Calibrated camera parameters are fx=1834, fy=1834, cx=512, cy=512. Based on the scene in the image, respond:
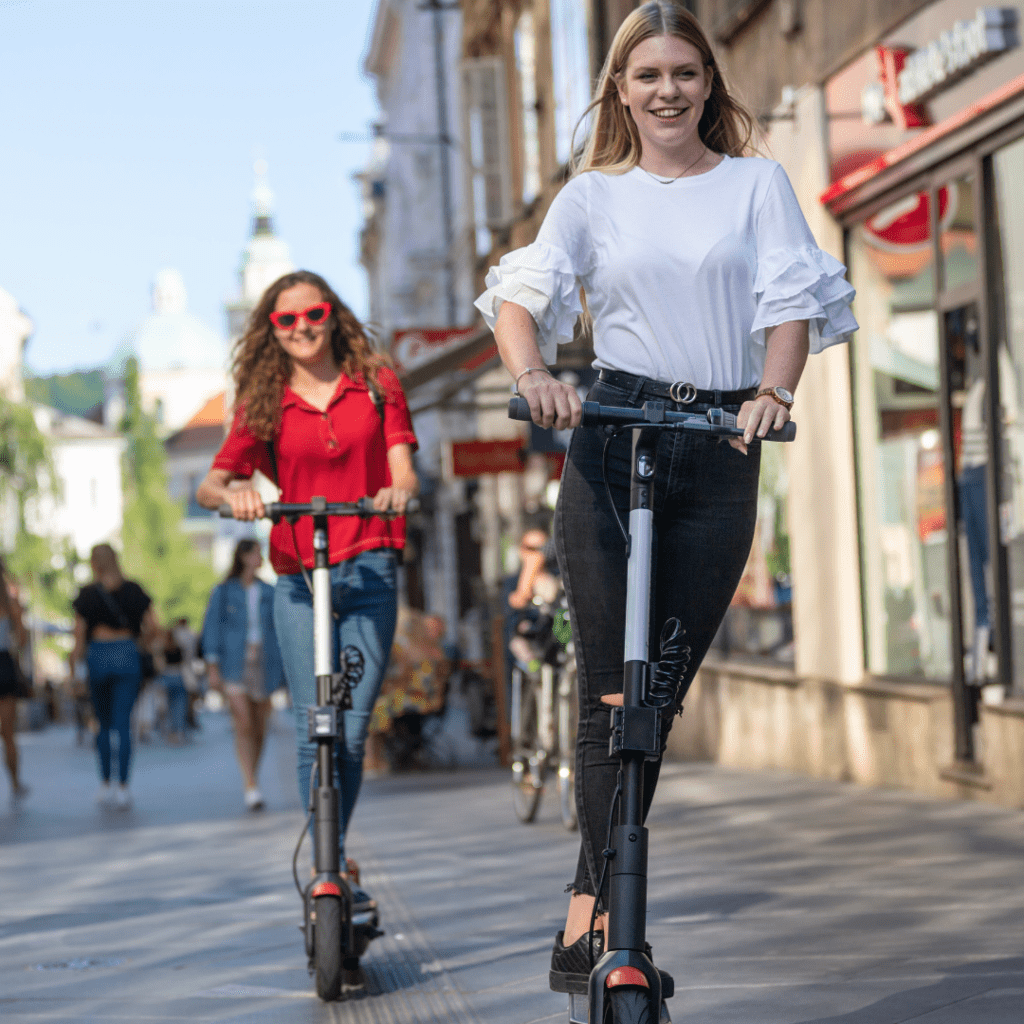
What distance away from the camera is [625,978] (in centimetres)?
289

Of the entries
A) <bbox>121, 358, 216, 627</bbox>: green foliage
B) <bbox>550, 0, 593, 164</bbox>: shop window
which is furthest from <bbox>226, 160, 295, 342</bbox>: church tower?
<bbox>550, 0, 593, 164</bbox>: shop window

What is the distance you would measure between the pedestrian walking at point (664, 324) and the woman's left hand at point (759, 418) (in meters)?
0.22

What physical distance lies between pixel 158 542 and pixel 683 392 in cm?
8908

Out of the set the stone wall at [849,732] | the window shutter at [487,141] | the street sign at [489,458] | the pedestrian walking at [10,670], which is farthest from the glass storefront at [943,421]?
the window shutter at [487,141]

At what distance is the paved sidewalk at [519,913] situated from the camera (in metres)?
4.45

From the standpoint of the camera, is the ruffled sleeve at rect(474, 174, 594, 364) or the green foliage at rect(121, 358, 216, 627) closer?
the ruffled sleeve at rect(474, 174, 594, 364)

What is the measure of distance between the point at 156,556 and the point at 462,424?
202ft

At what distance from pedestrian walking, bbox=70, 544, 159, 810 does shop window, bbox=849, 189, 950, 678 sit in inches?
193

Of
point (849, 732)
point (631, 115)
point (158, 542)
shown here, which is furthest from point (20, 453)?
point (631, 115)

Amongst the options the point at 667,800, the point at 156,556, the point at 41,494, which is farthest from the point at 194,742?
the point at 156,556

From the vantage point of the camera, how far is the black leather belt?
3295 millimetres

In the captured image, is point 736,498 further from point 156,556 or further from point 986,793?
point 156,556

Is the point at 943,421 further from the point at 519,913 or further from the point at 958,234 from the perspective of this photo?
the point at 519,913

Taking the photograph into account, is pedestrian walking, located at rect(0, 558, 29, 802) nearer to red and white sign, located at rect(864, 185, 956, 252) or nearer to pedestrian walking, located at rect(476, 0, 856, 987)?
red and white sign, located at rect(864, 185, 956, 252)
